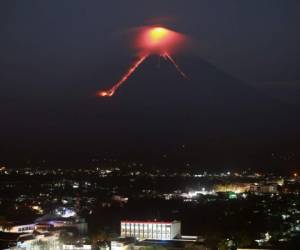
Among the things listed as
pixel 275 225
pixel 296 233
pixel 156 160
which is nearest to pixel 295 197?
pixel 275 225

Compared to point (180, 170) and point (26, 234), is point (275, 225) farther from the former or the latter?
point (180, 170)

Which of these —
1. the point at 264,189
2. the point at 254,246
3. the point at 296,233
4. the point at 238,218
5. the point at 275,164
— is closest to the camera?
the point at 254,246

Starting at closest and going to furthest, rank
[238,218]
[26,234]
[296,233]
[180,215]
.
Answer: [26,234] < [296,233] < [238,218] < [180,215]

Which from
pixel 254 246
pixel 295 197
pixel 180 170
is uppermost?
pixel 180 170

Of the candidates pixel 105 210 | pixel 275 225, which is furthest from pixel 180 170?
pixel 275 225

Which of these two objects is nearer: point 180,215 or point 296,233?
point 296,233

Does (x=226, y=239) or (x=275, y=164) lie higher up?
(x=275, y=164)
